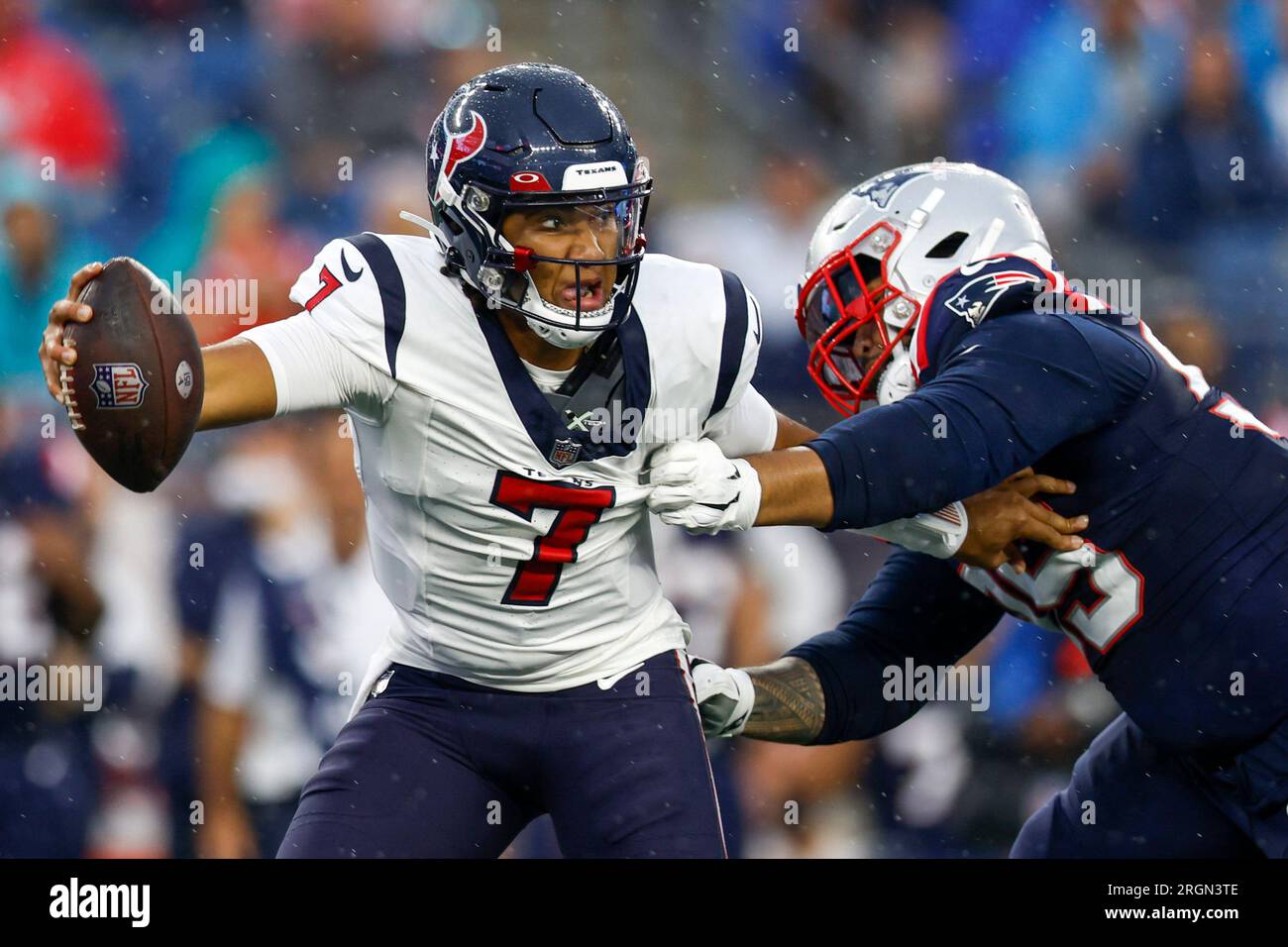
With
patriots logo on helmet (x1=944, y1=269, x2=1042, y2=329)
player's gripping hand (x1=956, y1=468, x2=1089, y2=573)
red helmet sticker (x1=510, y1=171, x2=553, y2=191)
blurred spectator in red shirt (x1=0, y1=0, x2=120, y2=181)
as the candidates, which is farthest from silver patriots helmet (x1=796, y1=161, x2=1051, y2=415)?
blurred spectator in red shirt (x1=0, y1=0, x2=120, y2=181)

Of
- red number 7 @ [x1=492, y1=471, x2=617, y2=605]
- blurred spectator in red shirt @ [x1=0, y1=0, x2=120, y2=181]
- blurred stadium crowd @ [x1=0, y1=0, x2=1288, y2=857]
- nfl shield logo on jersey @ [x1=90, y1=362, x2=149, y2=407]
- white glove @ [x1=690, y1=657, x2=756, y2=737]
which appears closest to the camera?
nfl shield logo on jersey @ [x1=90, y1=362, x2=149, y2=407]

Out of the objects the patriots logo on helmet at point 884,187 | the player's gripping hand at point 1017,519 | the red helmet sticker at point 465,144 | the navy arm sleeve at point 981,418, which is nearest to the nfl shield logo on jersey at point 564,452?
the navy arm sleeve at point 981,418

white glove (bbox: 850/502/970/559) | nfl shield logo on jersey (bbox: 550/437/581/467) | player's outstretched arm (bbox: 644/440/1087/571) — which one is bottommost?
white glove (bbox: 850/502/970/559)

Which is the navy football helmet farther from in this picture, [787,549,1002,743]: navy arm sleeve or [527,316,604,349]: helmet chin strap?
[787,549,1002,743]: navy arm sleeve

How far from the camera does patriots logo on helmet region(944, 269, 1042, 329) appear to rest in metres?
2.87

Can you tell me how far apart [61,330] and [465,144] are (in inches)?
30.5

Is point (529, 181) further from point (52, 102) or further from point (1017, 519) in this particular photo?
point (52, 102)

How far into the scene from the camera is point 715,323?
2.88 metres

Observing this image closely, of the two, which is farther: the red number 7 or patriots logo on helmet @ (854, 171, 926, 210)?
patriots logo on helmet @ (854, 171, 926, 210)

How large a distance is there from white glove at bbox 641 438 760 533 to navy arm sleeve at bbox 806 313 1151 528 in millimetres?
141

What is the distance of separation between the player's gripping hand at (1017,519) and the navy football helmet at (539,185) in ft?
2.51

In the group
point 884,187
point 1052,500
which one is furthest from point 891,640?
point 884,187
